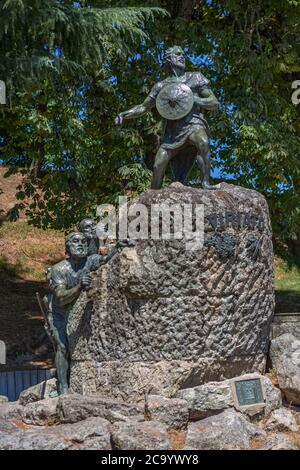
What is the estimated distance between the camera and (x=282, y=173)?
1298cm

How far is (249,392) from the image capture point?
759cm

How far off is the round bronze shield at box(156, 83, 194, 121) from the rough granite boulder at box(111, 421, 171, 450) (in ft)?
11.5

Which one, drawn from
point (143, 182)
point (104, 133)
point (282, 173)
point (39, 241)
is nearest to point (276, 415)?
point (143, 182)

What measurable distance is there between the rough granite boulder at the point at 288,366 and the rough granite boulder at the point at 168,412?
1.23 m

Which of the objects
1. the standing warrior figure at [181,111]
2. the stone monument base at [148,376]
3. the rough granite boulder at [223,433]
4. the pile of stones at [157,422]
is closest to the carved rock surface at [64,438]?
the pile of stones at [157,422]

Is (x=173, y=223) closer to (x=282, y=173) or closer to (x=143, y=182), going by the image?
(x=143, y=182)

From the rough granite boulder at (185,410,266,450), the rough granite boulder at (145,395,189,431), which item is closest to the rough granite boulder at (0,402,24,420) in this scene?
the rough granite boulder at (145,395,189,431)

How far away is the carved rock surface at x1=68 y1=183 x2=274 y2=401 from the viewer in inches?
292

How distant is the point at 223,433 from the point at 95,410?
4.21 ft

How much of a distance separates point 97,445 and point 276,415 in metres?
2.12

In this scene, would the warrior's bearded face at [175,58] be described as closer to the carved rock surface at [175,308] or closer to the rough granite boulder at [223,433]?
the carved rock surface at [175,308]

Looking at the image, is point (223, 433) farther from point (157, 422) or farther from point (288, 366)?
point (288, 366)

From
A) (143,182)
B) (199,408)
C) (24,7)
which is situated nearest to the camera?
(199,408)

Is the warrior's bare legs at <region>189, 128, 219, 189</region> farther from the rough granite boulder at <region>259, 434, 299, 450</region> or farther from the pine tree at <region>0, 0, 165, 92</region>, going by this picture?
the rough granite boulder at <region>259, 434, 299, 450</region>
